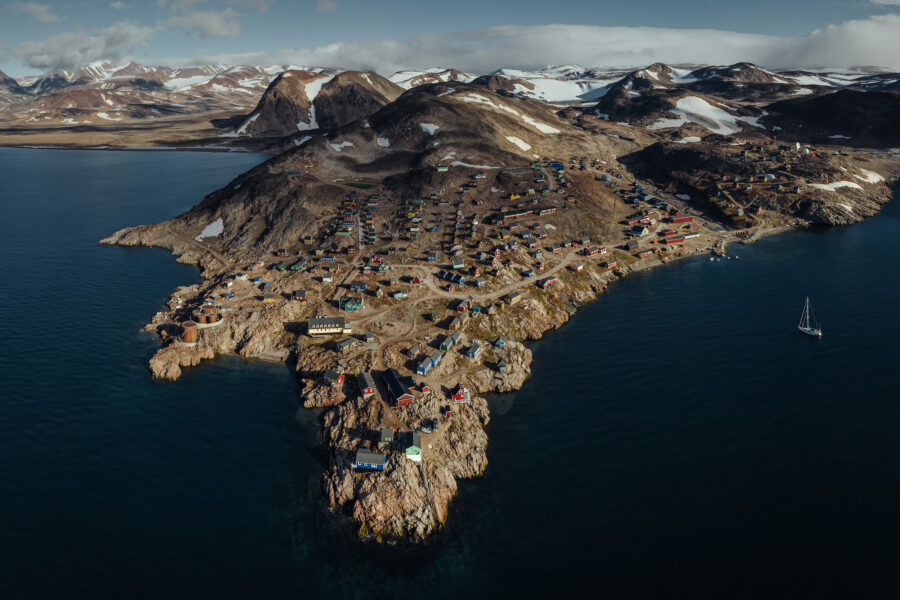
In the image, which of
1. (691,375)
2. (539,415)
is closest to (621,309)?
(691,375)

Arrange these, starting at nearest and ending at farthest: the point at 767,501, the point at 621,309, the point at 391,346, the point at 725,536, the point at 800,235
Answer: the point at 725,536, the point at 767,501, the point at 391,346, the point at 621,309, the point at 800,235

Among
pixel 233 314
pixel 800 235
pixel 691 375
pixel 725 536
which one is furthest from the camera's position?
pixel 800 235

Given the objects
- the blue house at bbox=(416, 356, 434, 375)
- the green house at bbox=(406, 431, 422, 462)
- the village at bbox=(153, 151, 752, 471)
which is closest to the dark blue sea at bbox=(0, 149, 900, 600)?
→ the green house at bbox=(406, 431, 422, 462)

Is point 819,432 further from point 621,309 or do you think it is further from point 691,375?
point 621,309

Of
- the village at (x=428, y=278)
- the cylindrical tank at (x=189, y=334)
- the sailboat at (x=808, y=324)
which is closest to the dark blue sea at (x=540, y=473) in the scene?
the sailboat at (x=808, y=324)

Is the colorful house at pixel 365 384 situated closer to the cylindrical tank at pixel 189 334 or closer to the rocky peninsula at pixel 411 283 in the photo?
the rocky peninsula at pixel 411 283

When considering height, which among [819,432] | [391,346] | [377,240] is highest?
[377,240]

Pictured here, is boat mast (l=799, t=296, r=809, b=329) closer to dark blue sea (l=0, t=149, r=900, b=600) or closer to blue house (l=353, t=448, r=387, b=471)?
dark blue sea (l=0, t=149, r=900, b=600)
